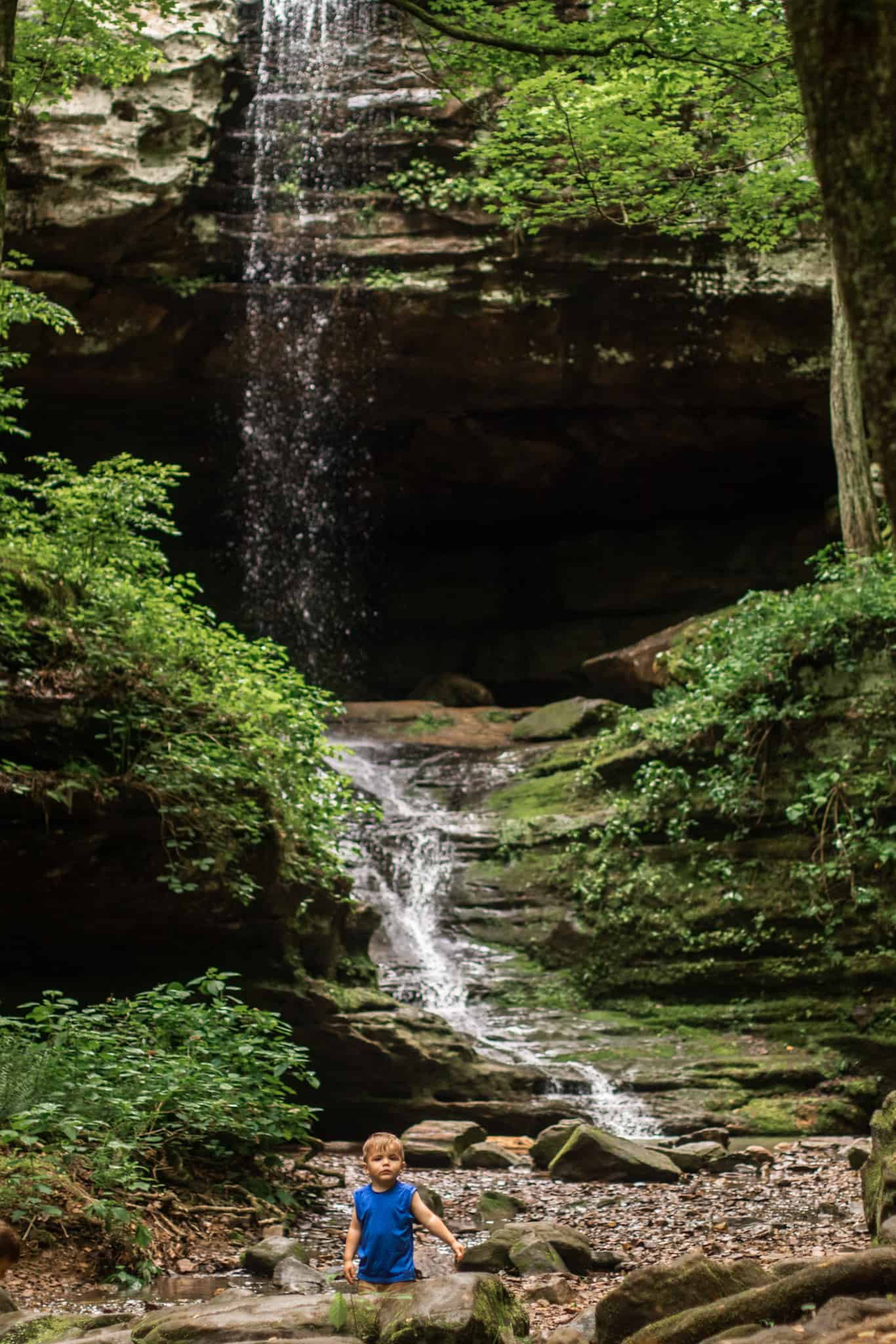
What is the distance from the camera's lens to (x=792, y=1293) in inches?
126

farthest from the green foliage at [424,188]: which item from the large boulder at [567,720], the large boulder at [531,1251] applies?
the large boulder at [531,1251]

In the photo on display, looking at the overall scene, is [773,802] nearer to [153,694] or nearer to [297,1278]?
[153,694]

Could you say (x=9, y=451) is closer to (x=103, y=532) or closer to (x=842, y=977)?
(x=103, y=532)

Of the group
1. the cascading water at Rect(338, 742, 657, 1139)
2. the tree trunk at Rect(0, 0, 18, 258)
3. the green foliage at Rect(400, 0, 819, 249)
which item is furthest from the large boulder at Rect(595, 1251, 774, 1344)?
the green foliage at Rect(400, 0, 819, 249)

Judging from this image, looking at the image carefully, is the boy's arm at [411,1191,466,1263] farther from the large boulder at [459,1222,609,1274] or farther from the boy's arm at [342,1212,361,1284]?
the large boulder at [459,1222,609,1274]

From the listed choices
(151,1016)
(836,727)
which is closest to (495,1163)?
(151,1016)

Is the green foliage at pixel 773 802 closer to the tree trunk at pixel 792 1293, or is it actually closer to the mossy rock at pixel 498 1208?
the mossy rock at pixel 498 1208

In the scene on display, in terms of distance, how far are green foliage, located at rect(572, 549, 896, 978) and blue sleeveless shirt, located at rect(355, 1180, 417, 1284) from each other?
6901mm

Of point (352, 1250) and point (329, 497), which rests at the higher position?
point (329, 497)

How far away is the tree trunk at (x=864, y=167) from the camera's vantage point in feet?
7.44

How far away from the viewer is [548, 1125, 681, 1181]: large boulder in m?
6.90

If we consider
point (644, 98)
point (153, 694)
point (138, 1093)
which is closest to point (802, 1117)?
point (138, 1093)

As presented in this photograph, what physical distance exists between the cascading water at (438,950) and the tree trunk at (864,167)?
24.5 ft

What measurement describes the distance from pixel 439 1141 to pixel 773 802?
4826 mm
